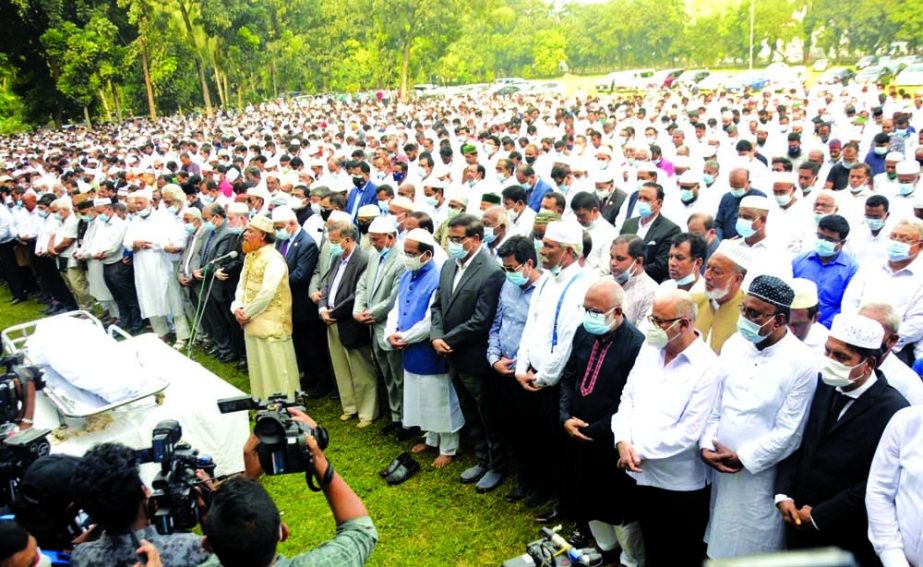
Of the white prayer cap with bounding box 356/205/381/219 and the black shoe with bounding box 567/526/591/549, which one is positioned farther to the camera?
the white prayer cap with bounding box 356/205/381/219

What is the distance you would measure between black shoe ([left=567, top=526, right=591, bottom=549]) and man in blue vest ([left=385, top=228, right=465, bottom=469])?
57.9 inches

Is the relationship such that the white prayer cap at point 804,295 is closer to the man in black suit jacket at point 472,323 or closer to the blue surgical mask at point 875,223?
the man in black suit jacket at point 472,323

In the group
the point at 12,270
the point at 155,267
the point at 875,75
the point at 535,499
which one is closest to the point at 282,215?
the point at 155,267

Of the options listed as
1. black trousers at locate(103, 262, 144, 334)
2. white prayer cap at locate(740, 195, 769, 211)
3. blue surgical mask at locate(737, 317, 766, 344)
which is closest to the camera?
blue surgical mask at locate(737, 317, 766, 344)

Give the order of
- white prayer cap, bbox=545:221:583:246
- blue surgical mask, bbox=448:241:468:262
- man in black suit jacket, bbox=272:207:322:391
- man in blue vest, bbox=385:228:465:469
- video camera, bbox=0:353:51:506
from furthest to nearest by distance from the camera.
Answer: man in black suit jacket, bbox=272:207:322:391 < man in blue vest, bbox=385:228:465:469 < blue surgical mask, bbox=448:241:468:262 < white prayer cap, bbox=545:221:583:246 < video camera, bbox=0:353:51:506

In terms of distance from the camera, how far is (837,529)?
3.22 m

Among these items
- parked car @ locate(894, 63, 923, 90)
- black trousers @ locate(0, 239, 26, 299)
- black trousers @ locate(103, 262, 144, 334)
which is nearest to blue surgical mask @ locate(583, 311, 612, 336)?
black trousers @ locate(103, 262, 144, 334)

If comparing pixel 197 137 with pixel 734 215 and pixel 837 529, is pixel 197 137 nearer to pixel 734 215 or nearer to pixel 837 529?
A: pixel 734 215

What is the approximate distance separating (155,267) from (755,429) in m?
7.57

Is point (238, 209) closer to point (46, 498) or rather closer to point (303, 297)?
point (303, 297)

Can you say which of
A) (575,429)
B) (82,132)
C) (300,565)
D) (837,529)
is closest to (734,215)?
(575,429)

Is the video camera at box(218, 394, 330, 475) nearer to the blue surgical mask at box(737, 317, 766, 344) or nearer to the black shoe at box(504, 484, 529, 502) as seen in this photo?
the blue surgical mask at box(737, 317, 766, 344)

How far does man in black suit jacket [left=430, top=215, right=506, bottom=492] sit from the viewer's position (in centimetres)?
531

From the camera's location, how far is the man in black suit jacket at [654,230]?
6.38 metres
